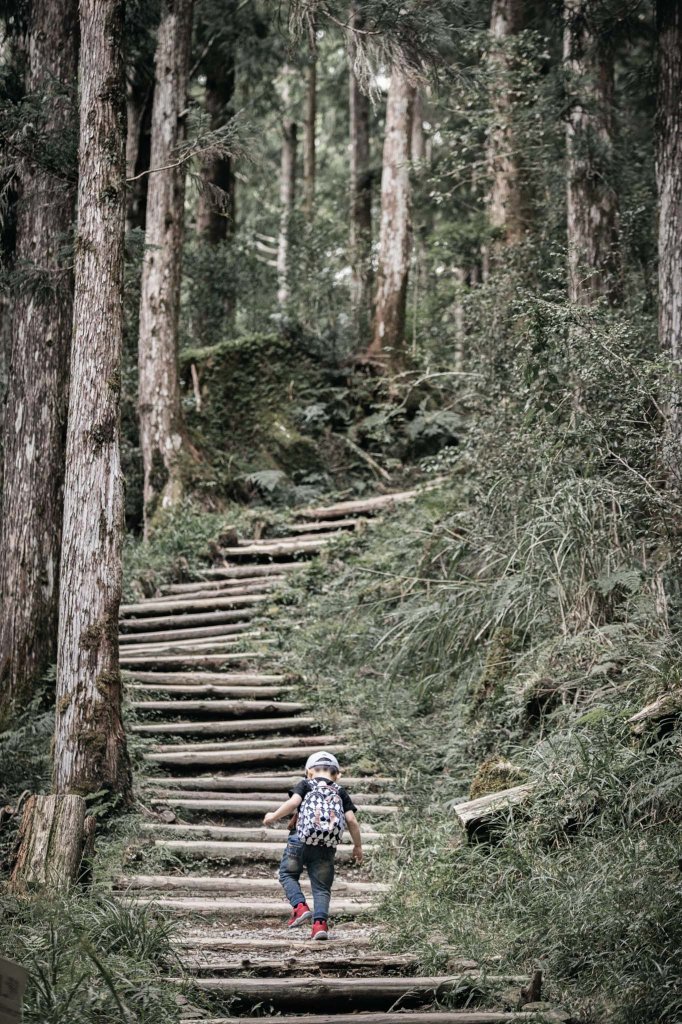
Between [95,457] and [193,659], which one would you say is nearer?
[95,457]

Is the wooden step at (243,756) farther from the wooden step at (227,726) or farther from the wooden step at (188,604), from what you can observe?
the wooden step at (188,604)

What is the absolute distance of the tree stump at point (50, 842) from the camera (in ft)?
19.6

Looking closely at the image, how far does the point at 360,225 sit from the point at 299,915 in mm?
18298

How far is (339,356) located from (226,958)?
48.8ft

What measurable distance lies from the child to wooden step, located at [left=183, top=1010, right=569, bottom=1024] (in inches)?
65.9

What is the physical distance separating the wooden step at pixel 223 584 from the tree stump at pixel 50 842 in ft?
22.7

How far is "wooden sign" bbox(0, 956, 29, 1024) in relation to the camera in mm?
2275

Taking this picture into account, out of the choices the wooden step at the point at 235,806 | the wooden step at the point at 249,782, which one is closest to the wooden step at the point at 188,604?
the wooden step at the point at 249,782

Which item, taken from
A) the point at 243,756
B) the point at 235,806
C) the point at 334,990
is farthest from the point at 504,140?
the point at 334,990

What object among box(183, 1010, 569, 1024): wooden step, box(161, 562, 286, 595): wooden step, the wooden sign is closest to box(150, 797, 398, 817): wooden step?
box(183, 1010, 569, 1024): wooden step

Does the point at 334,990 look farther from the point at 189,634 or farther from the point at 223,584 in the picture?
the point at 223,584

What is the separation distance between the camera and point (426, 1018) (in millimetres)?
4277

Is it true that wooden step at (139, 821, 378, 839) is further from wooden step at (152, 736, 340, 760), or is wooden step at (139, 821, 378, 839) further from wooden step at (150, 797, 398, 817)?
wooden step at (152, 736, 340, 760)

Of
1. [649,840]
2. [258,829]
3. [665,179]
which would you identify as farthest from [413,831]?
[665,179]
